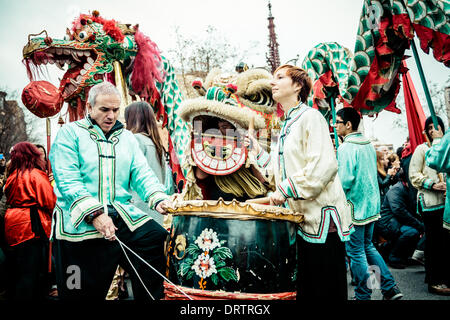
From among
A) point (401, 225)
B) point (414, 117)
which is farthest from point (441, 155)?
point (401, 225)

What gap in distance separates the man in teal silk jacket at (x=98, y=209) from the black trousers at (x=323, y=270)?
2.99ft

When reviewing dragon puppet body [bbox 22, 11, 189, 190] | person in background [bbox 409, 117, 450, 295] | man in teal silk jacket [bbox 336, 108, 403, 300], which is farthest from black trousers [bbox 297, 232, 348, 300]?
person in background [bbox 409, 117, 450, 295]

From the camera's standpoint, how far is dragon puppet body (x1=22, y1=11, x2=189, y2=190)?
15.0ft

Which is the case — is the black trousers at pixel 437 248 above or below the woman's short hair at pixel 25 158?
below

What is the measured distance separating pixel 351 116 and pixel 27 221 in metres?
3.51

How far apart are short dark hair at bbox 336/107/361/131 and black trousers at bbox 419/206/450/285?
4.64 ft

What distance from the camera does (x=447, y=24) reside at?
297 centimetres

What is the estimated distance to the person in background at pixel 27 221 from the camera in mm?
3992

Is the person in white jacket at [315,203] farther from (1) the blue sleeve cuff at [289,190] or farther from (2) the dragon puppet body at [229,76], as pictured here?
(2) the dragon puppet body at [229,76]

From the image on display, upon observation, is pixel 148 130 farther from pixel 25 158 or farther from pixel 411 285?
pixel 411 285

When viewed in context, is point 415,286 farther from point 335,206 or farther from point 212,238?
point 212,238

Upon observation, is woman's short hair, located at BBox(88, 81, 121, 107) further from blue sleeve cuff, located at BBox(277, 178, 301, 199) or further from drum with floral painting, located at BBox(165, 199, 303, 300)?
blue sleeve cuff, located at BBox(277, 178, 301, 199)

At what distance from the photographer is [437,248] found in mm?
4410

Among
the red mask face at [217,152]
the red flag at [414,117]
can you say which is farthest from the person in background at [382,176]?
the red mask face at [217,152]
